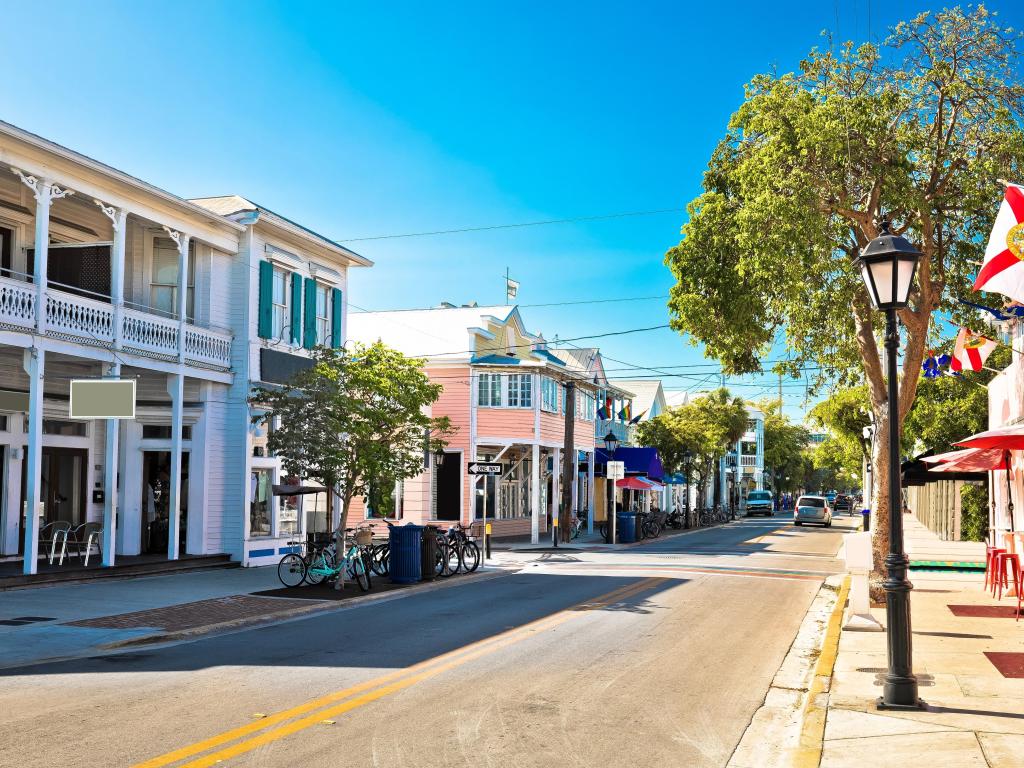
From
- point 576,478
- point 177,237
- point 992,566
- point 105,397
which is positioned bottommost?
point 992,566

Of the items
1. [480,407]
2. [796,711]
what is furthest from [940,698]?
[480,407]

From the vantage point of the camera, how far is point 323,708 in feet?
28.2

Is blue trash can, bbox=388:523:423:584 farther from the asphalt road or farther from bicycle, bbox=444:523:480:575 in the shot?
the asphalt road

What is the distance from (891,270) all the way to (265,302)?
58.7 ft

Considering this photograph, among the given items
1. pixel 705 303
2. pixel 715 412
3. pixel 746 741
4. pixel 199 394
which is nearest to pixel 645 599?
pixel 705 303

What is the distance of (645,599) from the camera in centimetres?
1753

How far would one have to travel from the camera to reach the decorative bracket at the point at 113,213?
65.3ft

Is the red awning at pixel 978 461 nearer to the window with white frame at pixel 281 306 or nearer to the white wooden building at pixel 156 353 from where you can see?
the white wooden building at pixel 156 353

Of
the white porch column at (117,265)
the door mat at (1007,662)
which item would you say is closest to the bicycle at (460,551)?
the white porch column at (117,265)

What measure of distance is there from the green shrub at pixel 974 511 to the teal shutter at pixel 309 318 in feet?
78.5

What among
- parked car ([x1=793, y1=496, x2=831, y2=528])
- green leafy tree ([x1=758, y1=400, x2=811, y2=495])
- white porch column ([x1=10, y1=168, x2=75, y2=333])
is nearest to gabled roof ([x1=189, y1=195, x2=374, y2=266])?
white porch column ([x1=10, y1=168, x2=75, y2=333])

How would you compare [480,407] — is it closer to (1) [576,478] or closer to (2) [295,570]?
(1) [576,478]

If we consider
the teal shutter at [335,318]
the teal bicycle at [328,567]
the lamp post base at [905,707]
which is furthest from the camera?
the teal shutter at [335,318]

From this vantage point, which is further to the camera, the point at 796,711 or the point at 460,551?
the point at 460,551
